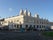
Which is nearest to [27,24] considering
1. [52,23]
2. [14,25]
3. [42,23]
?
[14,25]

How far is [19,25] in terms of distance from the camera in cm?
7875

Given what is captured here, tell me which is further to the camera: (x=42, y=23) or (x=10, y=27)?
(x=42, y=23)

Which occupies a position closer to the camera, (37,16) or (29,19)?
(29,19)

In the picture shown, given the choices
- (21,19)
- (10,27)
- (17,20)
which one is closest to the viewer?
(10,27)

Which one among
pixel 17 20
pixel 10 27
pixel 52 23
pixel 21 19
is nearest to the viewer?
pixel 10 27

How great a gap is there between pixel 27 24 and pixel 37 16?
14.7 metres

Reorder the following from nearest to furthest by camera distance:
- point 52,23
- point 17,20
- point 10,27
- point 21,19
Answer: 1. point 10,27
2. point 21,19
3. point 17,20
4. point 52,23

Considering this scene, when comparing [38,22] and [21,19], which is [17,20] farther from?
[38,22]

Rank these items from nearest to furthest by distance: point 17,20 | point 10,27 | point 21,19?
point 10,27 → point 21,19 → point 17,20

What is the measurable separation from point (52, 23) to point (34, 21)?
63.7ft

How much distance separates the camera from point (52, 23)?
98.5 meters

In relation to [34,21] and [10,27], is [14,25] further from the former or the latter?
[34,21]

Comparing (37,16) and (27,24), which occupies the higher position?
(37,16)

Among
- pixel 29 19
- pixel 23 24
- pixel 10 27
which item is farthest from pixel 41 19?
pixel 10 27
